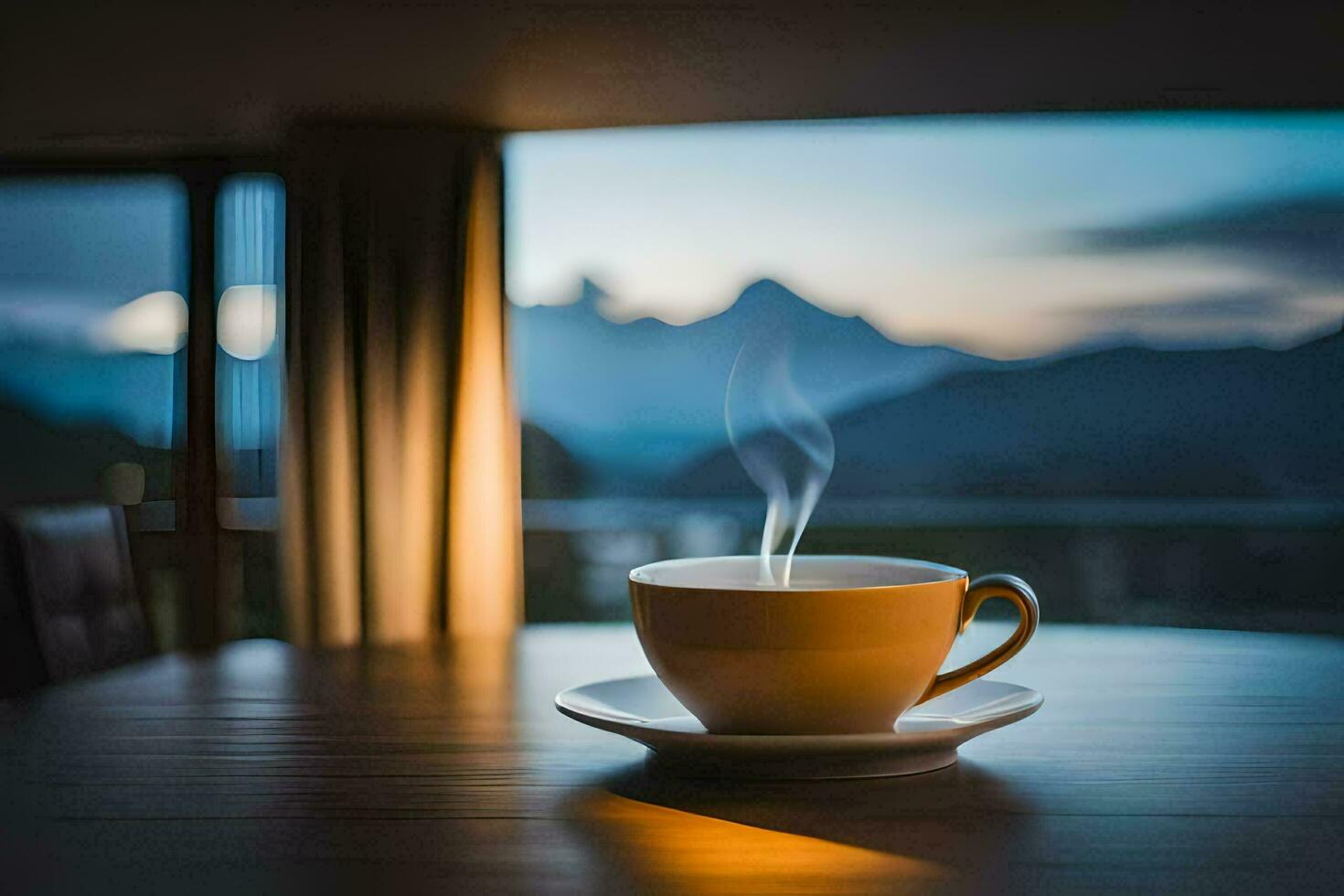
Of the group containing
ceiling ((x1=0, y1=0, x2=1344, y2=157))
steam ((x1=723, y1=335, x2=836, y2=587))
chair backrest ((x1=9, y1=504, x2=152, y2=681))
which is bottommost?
chair backrest ((x1=9, y1=504, x2=152, y2=681))

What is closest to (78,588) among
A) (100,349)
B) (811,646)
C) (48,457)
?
(811,646)

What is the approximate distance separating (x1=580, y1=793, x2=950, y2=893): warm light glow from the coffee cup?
78 mm

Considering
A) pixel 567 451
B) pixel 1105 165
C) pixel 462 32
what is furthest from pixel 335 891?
pixel 1105 165

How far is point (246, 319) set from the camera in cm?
368

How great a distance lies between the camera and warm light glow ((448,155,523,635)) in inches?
135

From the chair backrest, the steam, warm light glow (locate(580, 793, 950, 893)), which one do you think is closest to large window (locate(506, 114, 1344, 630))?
the chair backrest

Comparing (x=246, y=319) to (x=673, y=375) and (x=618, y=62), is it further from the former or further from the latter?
(x=673, y=375)

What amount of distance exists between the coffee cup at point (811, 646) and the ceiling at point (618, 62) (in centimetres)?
223

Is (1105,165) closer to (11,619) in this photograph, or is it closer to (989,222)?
(989,222)

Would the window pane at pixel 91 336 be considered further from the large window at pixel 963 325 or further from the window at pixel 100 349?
the large window at pixel 963 325

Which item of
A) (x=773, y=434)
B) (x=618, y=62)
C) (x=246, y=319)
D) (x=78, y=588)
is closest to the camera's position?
(x=773, y=434)

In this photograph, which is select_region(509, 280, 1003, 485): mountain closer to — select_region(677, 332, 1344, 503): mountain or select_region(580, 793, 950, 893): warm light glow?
select_region(677, 332, 1344, 503): mountain

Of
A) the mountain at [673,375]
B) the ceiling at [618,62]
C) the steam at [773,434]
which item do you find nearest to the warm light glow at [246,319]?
the ceiling at [618,62]

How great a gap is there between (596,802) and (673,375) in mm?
6481
